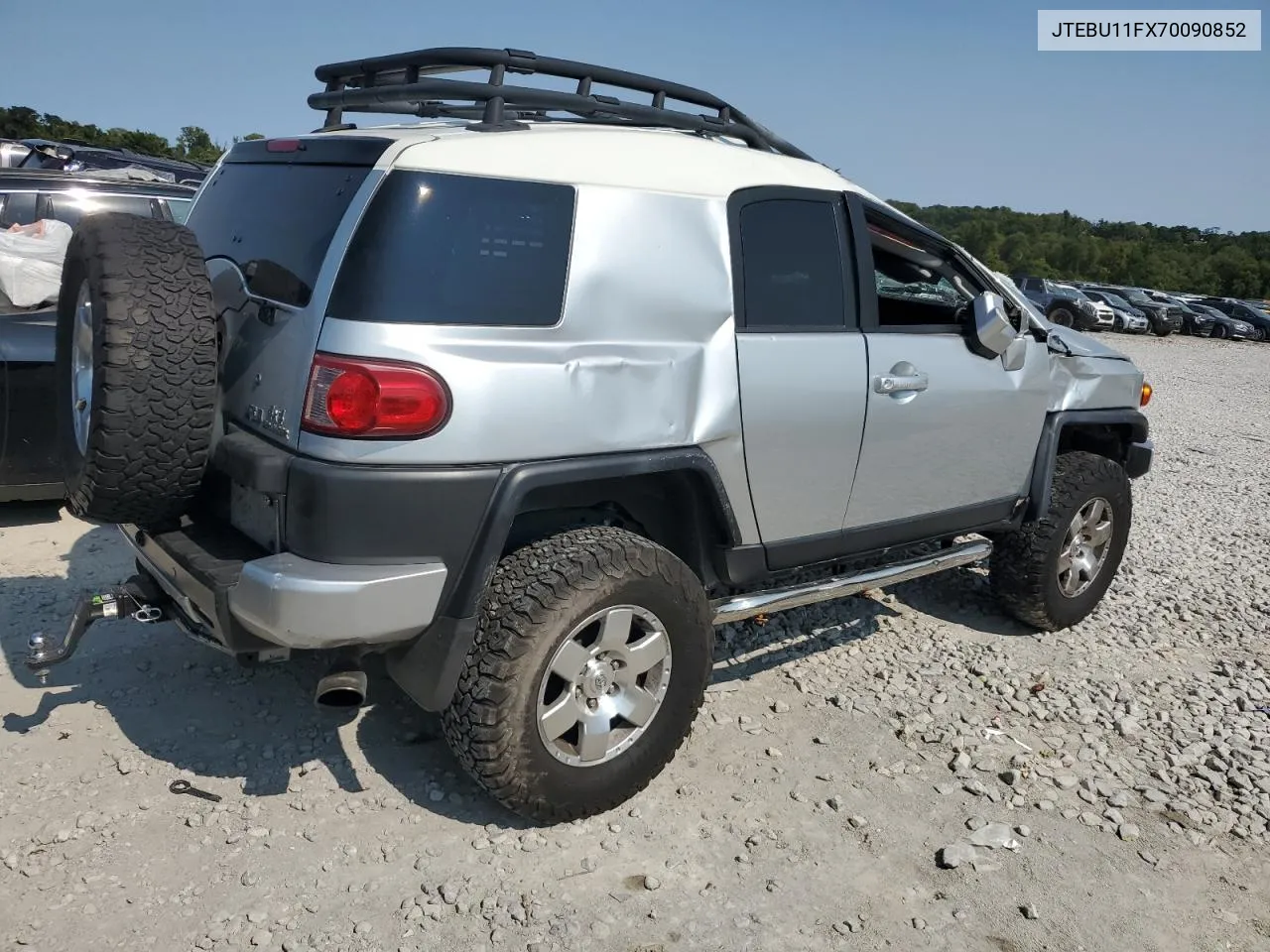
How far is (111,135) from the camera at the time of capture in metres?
42.5

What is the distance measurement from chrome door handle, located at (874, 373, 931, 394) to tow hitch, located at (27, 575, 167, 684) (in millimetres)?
2605

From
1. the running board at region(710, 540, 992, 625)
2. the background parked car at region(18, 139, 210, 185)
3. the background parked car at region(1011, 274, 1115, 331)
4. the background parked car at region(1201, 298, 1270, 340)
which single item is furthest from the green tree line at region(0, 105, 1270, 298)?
the running board at region(710, 540, 992, 625)

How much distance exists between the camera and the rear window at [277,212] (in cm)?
295

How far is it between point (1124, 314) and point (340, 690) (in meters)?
34.2

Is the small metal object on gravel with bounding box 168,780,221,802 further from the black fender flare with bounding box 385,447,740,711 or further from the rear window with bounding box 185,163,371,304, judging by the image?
the rear window with bounding box 185,163,371,304

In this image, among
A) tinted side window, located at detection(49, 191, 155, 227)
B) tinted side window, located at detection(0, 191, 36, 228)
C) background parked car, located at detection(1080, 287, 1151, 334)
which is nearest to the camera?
tinted side window, located at detection(0, 191, 36, 228)

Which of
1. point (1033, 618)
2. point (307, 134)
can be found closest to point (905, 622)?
point (1033, 618)

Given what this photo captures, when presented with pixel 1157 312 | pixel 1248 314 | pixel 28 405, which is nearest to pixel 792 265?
pixel 28 405

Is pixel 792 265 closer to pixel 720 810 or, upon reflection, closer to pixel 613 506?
pixel 613 506

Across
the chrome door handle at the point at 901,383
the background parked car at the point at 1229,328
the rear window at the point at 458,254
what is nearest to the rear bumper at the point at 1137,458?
the chrome door handle at the point at 901,383

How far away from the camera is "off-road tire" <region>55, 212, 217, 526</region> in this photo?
2768 mm

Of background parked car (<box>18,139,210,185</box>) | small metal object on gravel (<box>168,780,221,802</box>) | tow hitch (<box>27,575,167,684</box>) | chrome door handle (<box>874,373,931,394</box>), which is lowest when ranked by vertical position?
small metal object on gravel (<box>168,780,221,802</box>)

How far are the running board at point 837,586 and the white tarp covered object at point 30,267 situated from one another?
12.4ft

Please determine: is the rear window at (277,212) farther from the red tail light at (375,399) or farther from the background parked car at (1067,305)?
the background parked car at (1067,305)
